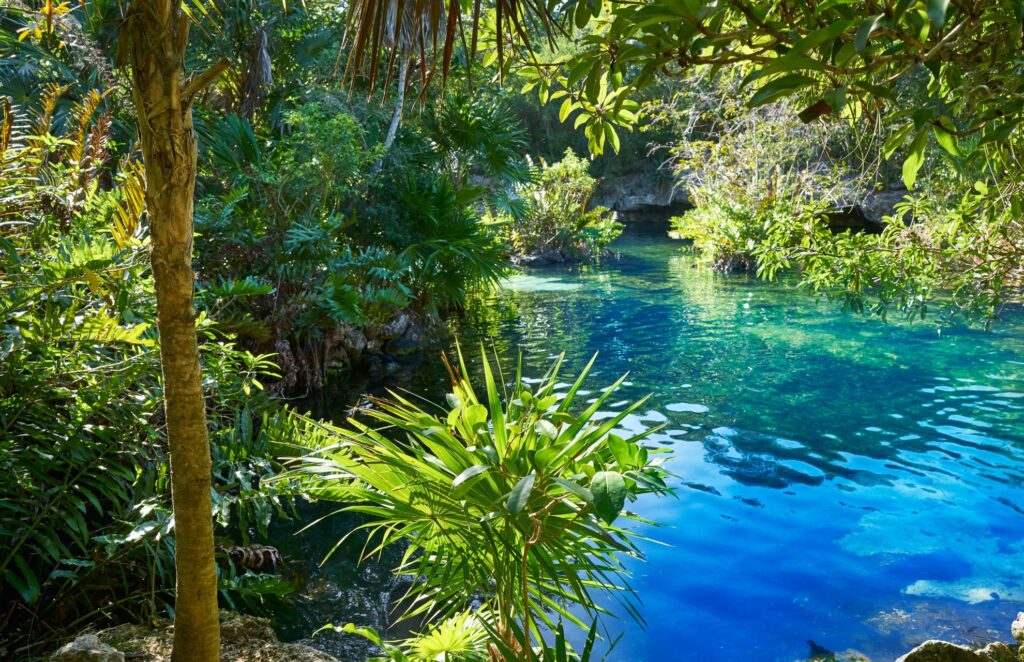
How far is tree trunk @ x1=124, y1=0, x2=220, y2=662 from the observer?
1.83 meters

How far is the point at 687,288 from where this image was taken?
1714cm

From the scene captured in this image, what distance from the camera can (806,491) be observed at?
6.09m

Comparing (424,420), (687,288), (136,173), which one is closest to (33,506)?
(136,173)

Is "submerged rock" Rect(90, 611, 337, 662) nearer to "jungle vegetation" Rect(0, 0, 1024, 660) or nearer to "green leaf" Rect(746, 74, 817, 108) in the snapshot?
"jungle vegetation" Rect(0, 0, 1024, 660)

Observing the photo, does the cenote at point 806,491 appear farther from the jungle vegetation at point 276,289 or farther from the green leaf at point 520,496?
the green leaf at point 520,496

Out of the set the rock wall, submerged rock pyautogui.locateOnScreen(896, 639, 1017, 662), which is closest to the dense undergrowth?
submerged rock pyautogui.locateOnScreen(896, 639, 1017, 662)

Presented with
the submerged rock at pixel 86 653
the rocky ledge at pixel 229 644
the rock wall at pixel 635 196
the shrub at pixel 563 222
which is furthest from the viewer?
the rock wall at pixel 635 196

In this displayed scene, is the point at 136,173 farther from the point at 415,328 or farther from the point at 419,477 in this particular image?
the point at 415,328

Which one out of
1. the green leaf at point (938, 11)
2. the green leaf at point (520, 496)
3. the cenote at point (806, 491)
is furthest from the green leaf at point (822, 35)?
the cenote at point (806, 491)

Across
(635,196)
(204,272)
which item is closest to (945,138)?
(204,272)

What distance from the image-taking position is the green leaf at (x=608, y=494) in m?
1.52

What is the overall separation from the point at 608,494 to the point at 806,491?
517 centimetres

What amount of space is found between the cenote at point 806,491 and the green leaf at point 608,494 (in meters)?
1.76

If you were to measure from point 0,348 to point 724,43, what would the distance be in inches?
123
